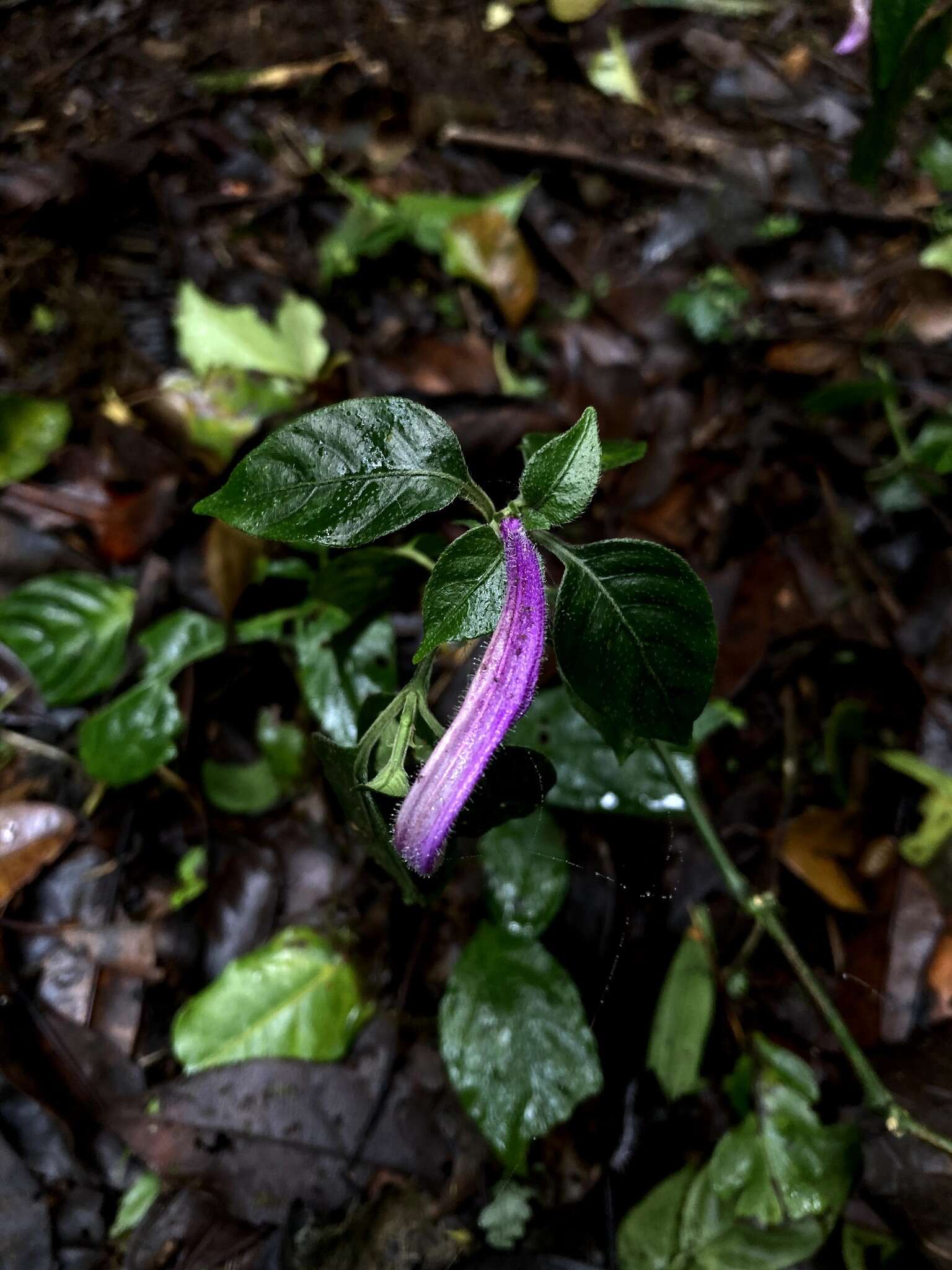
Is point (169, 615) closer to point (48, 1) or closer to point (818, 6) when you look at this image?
point (48, 1)

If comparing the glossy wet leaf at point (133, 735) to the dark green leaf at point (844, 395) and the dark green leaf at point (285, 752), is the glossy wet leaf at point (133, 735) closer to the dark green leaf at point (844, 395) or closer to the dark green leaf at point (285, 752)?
the dark green leaf at point (285, 752)

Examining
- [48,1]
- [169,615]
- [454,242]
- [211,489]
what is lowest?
[169,615]

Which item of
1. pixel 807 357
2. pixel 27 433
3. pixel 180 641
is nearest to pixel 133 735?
pixel 180 641

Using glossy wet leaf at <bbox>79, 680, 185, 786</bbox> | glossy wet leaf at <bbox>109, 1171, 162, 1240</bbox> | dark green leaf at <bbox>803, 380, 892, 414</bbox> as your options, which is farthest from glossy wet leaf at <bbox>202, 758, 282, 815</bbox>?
dark green leaf at <bbox>803, 380, 892, 414</bbox>

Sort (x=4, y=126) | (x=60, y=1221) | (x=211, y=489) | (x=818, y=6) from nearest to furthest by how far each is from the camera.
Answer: (x=60, y=1221)
(x=211, y=489)
(x=4, y=126)
(x=818, y=6)

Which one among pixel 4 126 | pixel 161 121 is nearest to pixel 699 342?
pixel 161 121

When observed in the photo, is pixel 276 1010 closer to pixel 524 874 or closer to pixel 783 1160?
pixel 524 874

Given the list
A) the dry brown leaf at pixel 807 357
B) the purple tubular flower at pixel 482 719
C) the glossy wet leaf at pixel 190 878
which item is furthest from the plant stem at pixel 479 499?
the dry brown leaf at pixel 807 357
